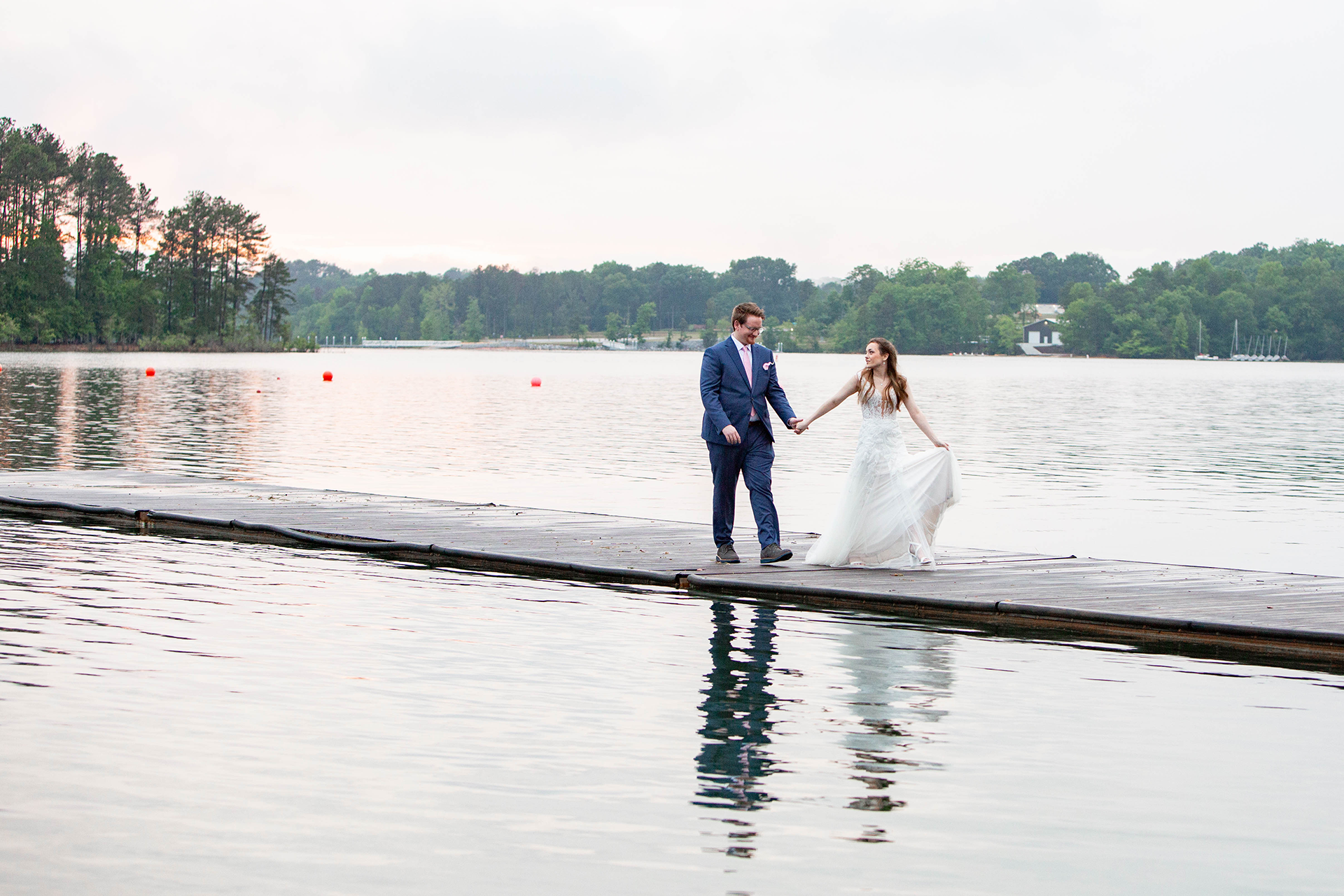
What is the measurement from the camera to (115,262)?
129875 mm

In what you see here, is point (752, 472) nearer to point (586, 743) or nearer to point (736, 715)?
point (736, 715)

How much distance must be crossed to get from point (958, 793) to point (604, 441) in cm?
3042

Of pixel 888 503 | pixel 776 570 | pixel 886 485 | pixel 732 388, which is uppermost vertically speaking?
pixel 732 388

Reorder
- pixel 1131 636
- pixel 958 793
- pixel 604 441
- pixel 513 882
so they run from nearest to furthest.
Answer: pixel 513 882, pixel 958 793, pixel 1131 636, pixel 604 441

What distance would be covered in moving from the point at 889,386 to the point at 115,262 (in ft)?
424

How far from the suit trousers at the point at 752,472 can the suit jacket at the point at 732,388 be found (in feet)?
0.30

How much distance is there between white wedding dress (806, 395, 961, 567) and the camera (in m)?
12.3

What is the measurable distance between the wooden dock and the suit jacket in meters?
1.27

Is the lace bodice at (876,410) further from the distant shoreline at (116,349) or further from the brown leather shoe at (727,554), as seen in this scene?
the distant shoreline at (116,349)

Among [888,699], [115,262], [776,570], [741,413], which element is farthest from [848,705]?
[115,262]

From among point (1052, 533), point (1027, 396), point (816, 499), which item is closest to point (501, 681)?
point (1052, 533)

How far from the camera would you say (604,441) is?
121 feet

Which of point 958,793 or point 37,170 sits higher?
point 37,170

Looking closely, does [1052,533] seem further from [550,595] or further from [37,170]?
[37,170]
